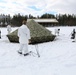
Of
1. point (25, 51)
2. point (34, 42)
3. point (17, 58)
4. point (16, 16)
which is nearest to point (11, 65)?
point (17, 58)

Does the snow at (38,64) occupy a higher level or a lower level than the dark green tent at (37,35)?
lower

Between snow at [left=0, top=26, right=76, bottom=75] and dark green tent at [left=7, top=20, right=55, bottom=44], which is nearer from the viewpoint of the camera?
snow at [left=0, top=26, right=76, bottom=75]

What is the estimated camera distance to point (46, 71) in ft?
21.8

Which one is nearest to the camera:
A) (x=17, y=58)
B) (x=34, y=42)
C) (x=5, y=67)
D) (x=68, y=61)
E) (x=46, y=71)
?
(x=46, y=71)

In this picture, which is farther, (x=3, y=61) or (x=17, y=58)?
(x=17, y=58)

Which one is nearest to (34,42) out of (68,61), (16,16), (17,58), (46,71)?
(17,58)

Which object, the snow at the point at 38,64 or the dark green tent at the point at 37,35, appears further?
the dark green tent at the point at 37,35

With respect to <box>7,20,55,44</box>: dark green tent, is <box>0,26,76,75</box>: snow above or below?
below

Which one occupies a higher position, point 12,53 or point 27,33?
point 27,33

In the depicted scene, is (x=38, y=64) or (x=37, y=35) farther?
(x=37, y=35)

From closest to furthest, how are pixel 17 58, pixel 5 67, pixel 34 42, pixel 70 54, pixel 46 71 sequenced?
1. pixel 46 71
2. pixel 5 67
3. pixel 17 58
4. pixel 70 54
5. pixel 34 42

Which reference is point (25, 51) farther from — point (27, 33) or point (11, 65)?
point (11, 65)

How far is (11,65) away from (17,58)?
117cm

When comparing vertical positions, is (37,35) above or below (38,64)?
above
